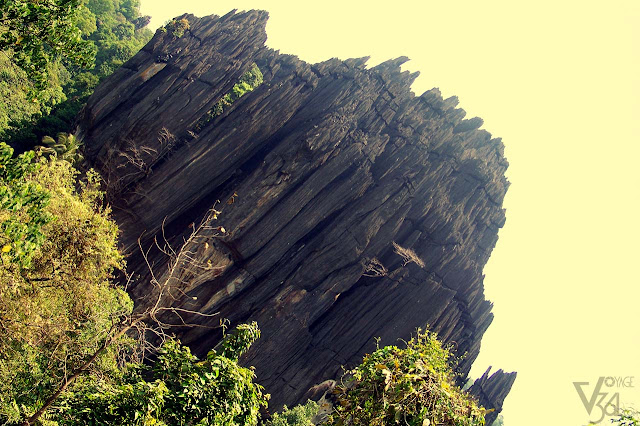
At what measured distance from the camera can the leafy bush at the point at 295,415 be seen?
30219mm

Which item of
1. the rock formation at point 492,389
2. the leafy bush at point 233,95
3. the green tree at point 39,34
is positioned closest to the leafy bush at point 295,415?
the rock formation at point 492,389

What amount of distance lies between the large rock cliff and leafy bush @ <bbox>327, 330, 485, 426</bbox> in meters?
23.4

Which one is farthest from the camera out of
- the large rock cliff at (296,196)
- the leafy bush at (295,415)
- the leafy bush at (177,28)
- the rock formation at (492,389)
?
the rock formation at (492,389)

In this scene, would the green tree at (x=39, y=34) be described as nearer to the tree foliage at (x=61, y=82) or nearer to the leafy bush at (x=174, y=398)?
the tree foliage at (x=61, y=82)

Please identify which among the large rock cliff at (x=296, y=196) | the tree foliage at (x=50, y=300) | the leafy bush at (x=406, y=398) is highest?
the large rock cliff at (x=296, y=196)

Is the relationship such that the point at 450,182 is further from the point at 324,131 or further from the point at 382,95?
the point at 324,131

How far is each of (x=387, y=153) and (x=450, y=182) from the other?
7.77 metres

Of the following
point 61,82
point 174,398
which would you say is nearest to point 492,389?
A: point 174,398

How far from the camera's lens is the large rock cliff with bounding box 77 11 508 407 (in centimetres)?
3366

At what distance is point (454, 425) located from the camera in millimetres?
8719

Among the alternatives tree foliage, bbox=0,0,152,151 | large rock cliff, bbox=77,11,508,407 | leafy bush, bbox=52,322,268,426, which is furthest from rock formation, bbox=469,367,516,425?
tree foliage, bbox=0,0,152,151

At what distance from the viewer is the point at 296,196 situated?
35.8 meters

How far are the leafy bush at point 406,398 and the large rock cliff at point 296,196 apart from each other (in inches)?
921

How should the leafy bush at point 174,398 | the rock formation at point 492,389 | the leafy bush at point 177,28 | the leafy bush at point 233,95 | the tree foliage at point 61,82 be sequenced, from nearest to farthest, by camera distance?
the leafy bush at point 174,398 < the tree foliage at point 61,82 < the leafy bush at point 233,95 < the leafy bush at point 177,28 < the rock formation at point 492,389
